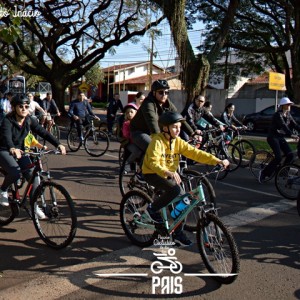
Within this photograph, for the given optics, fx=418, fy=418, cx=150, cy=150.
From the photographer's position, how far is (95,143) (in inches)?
486

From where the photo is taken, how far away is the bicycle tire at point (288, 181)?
24.5 feet

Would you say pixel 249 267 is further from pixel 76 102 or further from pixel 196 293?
pixel 76 102

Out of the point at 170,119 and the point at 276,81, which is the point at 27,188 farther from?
the point at 276,81

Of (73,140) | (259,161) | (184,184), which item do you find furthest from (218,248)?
(73,140)

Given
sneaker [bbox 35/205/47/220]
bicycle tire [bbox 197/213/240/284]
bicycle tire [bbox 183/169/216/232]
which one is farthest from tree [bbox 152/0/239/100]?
bicycle tire [bbox 197/213/240/284]

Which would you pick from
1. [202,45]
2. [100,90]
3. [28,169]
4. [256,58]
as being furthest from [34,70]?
[100,90]

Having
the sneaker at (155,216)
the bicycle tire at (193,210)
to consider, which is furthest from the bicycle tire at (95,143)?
the sneaker at (155,216)

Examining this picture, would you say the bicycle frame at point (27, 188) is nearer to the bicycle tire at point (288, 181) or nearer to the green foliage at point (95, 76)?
the bicycle tire at point (288, 181)

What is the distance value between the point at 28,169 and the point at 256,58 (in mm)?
30833

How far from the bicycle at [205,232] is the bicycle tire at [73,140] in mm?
8267

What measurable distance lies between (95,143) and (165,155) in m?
8.12

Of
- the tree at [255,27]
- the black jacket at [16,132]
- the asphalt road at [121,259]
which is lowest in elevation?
the asphalt road at [121,259]

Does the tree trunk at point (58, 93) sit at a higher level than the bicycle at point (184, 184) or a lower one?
higher

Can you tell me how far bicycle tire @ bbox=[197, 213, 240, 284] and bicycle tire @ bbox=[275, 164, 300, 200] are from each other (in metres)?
3.88
